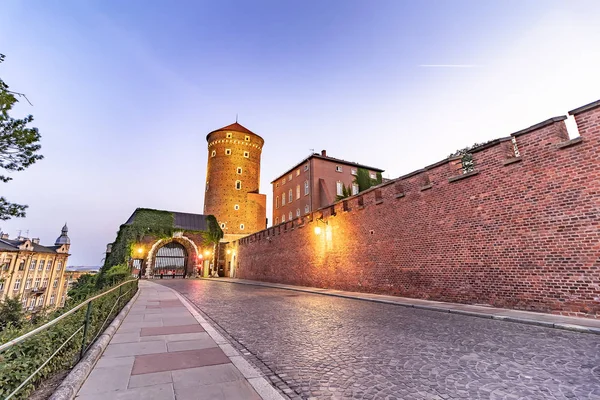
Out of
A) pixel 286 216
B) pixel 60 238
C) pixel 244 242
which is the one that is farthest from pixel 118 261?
pixel 60 238

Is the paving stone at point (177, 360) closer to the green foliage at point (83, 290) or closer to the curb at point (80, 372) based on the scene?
the curb at point (80, 372)

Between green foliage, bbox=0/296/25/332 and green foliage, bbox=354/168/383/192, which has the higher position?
green foliage, bbox=354/168/383/192

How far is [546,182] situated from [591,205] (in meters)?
1.10

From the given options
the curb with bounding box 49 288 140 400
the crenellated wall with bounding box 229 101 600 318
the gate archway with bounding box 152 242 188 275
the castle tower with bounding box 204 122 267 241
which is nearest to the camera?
the curb with bounding box 49 288 140 400

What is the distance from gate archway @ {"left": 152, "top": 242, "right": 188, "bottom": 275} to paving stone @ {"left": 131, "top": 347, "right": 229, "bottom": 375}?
110 feet

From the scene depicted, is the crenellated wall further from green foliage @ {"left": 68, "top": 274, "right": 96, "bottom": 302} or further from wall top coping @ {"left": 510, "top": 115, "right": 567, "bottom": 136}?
green foliage @ {"left": 68, "top": 274, "right": 96, "bottom": 302}

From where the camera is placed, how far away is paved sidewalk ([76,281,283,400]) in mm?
2865

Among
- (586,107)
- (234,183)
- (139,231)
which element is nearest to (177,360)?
(586,107)

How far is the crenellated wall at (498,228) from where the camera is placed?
22.2 feet

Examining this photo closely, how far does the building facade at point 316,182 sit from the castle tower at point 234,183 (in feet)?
31.0

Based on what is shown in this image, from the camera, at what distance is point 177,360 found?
3908mm

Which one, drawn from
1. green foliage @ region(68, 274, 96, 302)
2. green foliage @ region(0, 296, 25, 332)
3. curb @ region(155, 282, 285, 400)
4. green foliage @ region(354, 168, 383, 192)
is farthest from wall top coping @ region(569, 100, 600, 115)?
green foliage @ region(354, 168, 383, 192)

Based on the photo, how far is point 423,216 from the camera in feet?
35.9

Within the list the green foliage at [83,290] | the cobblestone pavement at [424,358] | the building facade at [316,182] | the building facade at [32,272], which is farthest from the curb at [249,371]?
the building facade at [32,272]
